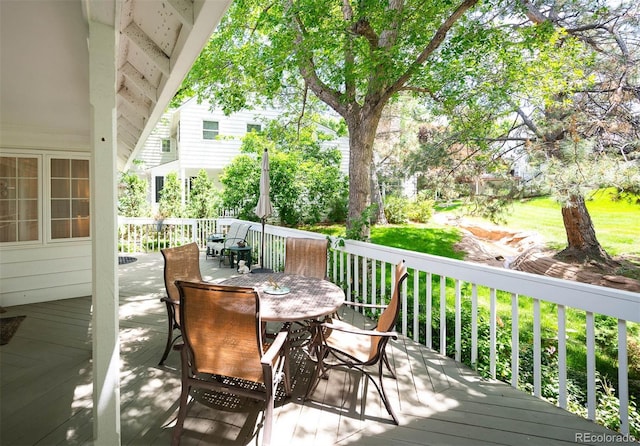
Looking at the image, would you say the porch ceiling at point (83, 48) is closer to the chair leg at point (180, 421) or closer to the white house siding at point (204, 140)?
the chair leg at point (180, 421)

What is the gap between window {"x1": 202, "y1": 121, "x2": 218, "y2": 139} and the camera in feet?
46.8

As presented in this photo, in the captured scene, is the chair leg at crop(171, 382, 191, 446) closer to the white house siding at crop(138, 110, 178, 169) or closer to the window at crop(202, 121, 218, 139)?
the window at crop(202, 121, 218, 139)

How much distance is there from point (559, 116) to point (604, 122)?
88cm

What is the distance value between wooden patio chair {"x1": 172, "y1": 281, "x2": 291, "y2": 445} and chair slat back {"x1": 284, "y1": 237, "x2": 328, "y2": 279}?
2.11m

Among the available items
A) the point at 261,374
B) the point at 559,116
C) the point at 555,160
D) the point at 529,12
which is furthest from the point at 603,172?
the point at 261,374

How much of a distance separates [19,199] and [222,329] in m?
5.06

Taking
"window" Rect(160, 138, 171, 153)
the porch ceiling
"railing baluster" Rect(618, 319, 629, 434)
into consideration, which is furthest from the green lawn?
"window" Rect(160, 138, 171, 153)

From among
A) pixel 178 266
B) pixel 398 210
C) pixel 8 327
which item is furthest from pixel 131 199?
pixel 178 266

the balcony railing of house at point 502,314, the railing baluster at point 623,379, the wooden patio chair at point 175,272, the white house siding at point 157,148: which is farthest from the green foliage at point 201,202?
the railing baluster at point 623,379

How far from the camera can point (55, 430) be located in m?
2.31

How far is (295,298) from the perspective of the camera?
3.04 m

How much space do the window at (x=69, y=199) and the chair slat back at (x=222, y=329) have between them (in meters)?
4.78

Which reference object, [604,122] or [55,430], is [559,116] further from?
[55,430]

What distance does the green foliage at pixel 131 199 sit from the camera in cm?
1305
